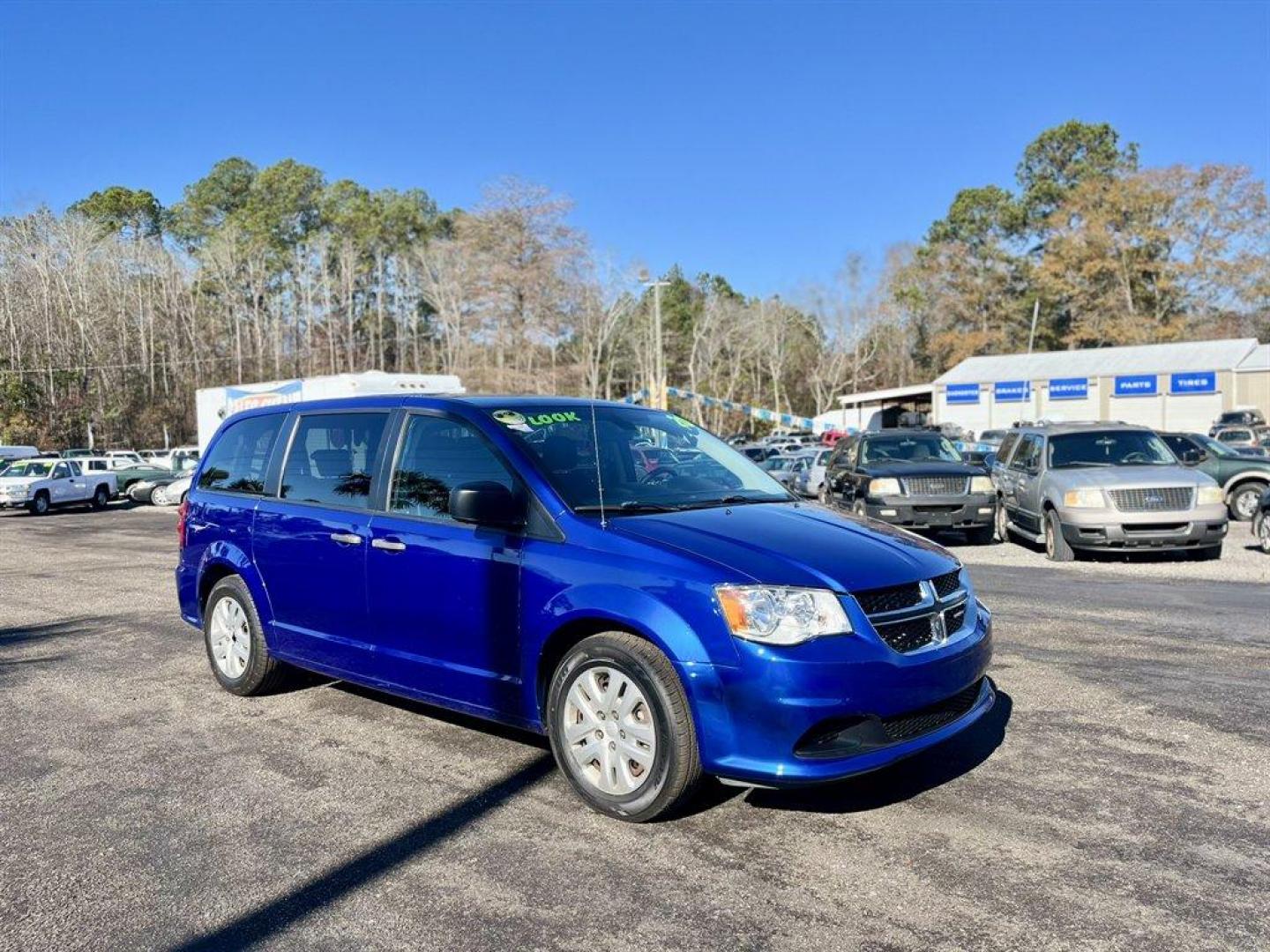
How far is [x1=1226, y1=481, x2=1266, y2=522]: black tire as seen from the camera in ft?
59.1

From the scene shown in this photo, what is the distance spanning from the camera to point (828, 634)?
12.5 feet

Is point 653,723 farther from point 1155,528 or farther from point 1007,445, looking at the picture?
point 1007,445

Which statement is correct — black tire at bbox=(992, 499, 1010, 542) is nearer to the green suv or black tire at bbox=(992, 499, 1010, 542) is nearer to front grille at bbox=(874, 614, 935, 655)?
the green suv

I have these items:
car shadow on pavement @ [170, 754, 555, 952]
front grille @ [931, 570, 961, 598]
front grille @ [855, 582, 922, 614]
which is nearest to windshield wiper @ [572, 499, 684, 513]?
front grille @ [855, 582, 922, 614]

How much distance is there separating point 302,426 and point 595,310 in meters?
55.4

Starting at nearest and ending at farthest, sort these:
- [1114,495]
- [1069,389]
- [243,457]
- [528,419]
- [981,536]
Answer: [528,419]
[243,457]
[1114,495]
[981,536]
[1069,389]

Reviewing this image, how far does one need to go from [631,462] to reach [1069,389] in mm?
53601

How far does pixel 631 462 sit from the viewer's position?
201 inches

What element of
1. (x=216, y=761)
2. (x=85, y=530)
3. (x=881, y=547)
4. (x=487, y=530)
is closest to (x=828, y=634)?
(x=881, y=547)

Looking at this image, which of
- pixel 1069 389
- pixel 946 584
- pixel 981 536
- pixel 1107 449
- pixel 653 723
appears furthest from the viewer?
pixel 1069 389

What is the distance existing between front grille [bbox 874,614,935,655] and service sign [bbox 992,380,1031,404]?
54.2 m

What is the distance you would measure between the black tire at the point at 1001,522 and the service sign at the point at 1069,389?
41652mm

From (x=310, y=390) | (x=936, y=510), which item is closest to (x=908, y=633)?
(x=936, y=510)

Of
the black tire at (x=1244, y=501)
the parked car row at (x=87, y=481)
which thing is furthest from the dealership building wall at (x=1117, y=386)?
the parked car row at (x=87, y=481)
